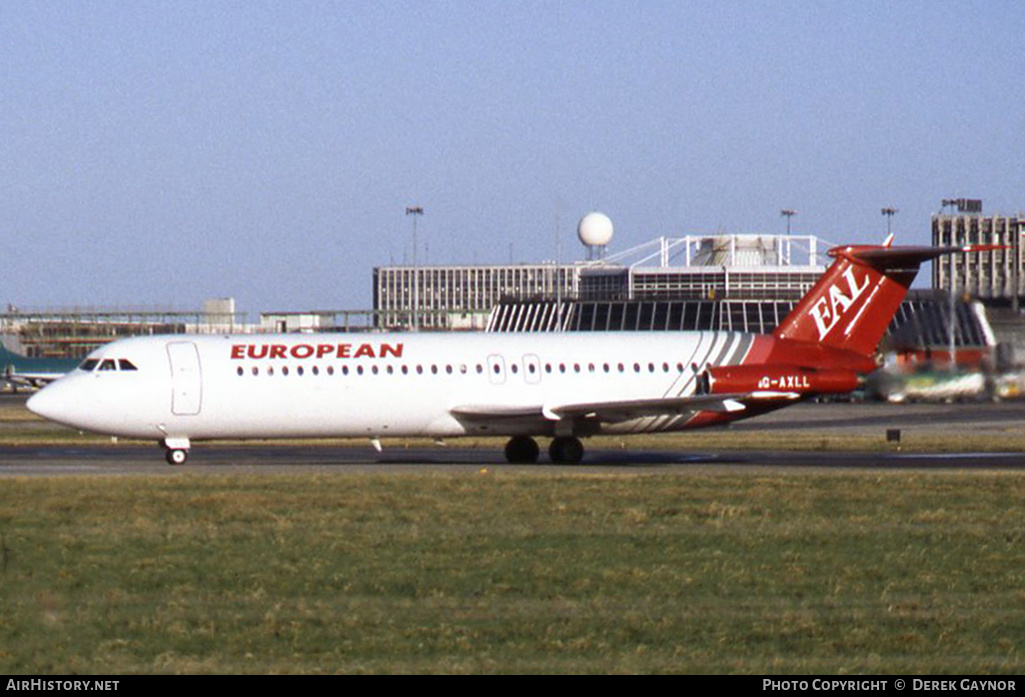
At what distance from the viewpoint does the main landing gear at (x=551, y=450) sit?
41.7 metres

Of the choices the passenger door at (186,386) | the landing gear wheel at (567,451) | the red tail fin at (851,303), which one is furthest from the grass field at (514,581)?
the red tail fin at (851,303)

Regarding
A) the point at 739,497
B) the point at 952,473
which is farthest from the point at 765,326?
the point at 739,497

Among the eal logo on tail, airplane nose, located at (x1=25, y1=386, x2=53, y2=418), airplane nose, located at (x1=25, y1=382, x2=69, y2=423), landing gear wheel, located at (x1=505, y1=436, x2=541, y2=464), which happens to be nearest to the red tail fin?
the eal logo on tail

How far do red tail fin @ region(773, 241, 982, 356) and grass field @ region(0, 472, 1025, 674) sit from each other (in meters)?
14.0

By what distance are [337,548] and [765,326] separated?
309 ft

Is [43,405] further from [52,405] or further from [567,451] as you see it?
[567,451]

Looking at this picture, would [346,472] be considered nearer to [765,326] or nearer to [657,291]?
[765,326]

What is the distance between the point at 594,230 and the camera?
13788 centimetres

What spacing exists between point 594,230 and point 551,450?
9686 cm

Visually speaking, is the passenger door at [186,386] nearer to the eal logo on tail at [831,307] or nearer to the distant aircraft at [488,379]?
the distant aircraft at [488,379]

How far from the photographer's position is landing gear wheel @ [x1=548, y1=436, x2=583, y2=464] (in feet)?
137

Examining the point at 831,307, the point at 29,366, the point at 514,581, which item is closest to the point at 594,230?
the point at 29,366

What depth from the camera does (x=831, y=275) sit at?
143ft

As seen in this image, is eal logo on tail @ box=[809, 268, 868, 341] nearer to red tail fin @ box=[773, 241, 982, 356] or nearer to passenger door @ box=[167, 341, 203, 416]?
red tail fin @ box=[773, 241, 982, 356]
